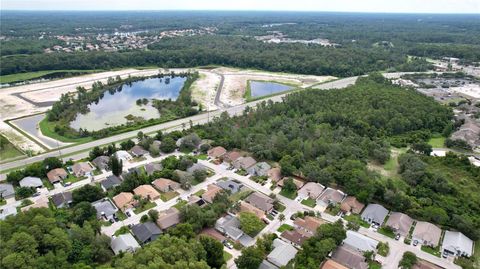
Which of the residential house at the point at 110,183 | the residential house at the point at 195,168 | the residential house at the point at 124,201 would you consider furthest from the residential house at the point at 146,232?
the residential house at the point at 195,168

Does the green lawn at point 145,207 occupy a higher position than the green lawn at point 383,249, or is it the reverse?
the green lawn at point 145,207

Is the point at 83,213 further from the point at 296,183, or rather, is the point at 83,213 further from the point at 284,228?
the point at 296,183

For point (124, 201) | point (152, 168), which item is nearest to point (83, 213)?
point (124, 201)

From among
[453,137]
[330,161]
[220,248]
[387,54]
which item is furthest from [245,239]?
[387,54]

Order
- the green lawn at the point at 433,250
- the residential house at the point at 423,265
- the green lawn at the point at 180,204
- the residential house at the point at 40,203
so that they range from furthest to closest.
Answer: the green lawn at the point at 180,204, the residential house at the point at 40,203, the green lawn at the point at 433,250, the residential house at the point at 423,265

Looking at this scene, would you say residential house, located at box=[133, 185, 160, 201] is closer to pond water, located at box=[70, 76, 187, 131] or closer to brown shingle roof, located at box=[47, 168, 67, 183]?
brown shingle roof, located at box=[47, 168, 67, 183]

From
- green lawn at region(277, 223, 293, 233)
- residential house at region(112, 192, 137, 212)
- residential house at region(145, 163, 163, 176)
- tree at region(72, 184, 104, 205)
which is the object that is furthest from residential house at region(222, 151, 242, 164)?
tree at region(72, 184, 104, 205)

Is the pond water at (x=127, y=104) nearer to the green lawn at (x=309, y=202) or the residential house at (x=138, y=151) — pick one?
the residential house at (x=138, y=151)
